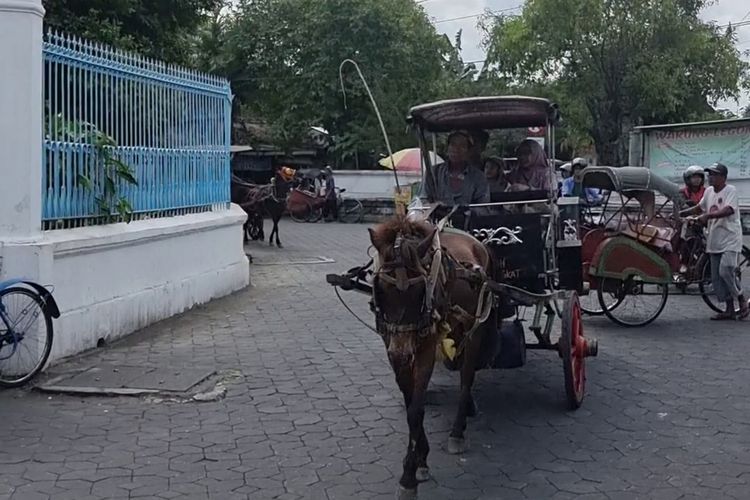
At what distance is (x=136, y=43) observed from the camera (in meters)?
16.2

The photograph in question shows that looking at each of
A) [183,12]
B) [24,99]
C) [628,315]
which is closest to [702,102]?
[183,12]

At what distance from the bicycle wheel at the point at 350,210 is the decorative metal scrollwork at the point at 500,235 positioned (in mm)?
22697

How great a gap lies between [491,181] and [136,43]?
33.5ft

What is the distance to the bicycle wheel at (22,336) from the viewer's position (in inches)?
287

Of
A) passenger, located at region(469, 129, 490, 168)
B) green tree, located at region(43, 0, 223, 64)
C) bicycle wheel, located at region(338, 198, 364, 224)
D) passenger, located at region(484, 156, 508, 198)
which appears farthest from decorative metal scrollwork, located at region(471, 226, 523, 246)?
bicycle wheel, located at region(338, 198, 364, 224)

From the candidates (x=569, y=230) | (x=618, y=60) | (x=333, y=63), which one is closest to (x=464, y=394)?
(x=569, y=230)

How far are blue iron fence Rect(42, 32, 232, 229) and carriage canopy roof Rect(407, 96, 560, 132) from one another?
121 inches

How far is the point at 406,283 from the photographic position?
4.72 meters

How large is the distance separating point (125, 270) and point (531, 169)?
13.4ft

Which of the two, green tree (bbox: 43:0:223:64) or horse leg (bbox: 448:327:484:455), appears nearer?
horse leg (bbox: 448:327:484:455)

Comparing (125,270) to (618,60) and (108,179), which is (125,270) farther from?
(618,60)

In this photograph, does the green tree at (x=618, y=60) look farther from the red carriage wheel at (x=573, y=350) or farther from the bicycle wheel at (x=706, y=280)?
the red carriage wheel at (x=573, y=350)

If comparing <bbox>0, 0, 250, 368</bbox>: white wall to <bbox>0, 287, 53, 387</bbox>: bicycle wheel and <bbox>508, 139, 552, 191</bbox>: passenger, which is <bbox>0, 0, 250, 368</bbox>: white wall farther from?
<bbox>508, 139, 552, 191</bbox>: passenger

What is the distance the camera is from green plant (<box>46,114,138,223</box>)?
326 inches
